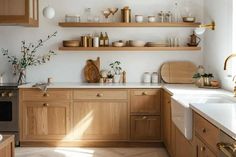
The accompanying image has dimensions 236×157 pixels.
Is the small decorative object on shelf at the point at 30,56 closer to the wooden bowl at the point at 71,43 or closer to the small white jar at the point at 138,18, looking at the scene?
the wooden bowl at the point at 71,43

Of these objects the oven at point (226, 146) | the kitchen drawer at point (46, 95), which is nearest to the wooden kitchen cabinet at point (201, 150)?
the oven at point (226, 146)

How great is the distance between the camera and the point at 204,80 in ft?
14.5

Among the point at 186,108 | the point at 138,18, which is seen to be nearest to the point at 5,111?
the point at 138,18

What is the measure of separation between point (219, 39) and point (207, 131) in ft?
7.58

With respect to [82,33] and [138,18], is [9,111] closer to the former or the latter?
[82,33]

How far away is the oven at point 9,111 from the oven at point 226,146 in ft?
11.0

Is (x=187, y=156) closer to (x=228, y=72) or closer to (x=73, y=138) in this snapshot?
(x=228, y=72)

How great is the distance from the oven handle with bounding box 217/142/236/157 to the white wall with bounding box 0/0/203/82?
11.1 ft

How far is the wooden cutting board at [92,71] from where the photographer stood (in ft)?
17.1

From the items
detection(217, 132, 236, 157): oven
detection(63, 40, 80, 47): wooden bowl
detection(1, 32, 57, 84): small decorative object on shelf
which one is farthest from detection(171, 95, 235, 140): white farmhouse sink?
detection(1, 32, 57, 84): small decorative object on shelf

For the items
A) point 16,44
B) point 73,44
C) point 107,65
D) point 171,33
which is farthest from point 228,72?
point 16,44

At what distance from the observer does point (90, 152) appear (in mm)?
4523

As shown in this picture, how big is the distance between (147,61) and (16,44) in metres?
2.03

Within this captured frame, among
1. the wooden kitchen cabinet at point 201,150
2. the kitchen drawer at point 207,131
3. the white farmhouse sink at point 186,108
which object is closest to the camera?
the kitchen drawer at point 207,131
